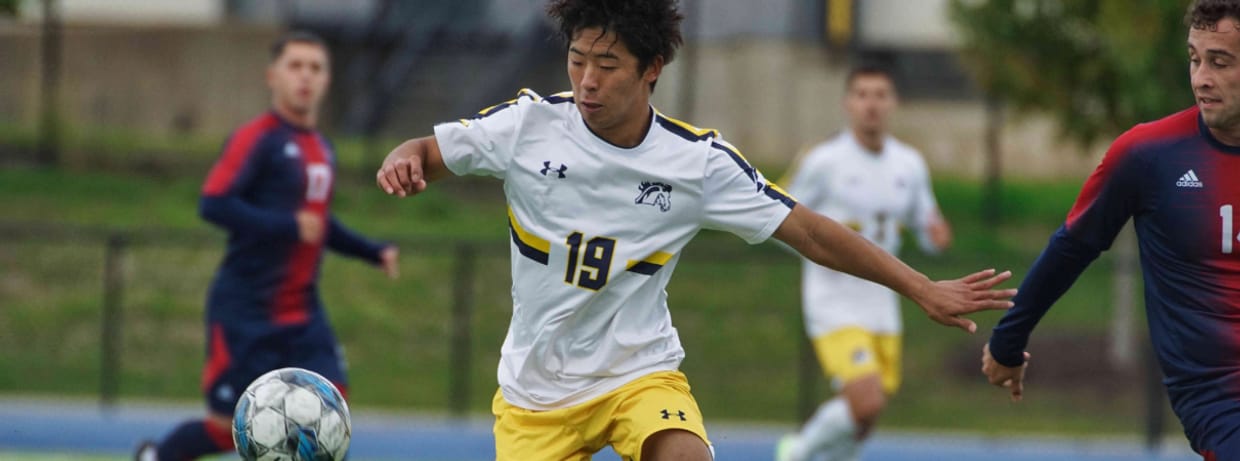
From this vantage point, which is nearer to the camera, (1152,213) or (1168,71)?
(1152,213)

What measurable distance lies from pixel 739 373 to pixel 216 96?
8.04 meters

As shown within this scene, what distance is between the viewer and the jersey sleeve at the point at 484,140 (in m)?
5.08

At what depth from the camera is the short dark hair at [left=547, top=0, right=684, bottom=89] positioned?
5074 mm

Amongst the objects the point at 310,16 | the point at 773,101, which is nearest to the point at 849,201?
the point at 773,101

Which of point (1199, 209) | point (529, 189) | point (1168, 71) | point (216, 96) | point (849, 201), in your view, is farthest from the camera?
point (216, 96)

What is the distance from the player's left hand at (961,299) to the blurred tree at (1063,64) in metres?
7.92

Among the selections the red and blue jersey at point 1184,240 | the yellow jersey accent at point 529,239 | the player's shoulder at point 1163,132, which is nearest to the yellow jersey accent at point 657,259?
the yellow jersey accent at point 529,239

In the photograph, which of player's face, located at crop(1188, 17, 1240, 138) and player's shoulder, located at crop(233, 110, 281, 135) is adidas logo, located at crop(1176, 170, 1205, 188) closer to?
player's face, located at crop(1188, 17, 1240, 138)

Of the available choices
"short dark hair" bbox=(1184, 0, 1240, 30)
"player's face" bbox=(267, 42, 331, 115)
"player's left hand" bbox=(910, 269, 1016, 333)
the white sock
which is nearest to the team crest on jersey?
"player's left hand" bbox=(910, 269, 1016, 333)

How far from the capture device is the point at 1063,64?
43.3 feet

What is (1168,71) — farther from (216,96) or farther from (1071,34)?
(216,96)

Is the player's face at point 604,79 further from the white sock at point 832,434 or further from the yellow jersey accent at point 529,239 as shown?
the white sock at point 832,434

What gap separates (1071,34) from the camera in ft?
43.1

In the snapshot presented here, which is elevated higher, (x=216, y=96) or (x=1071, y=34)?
(x=1071, y=34)
